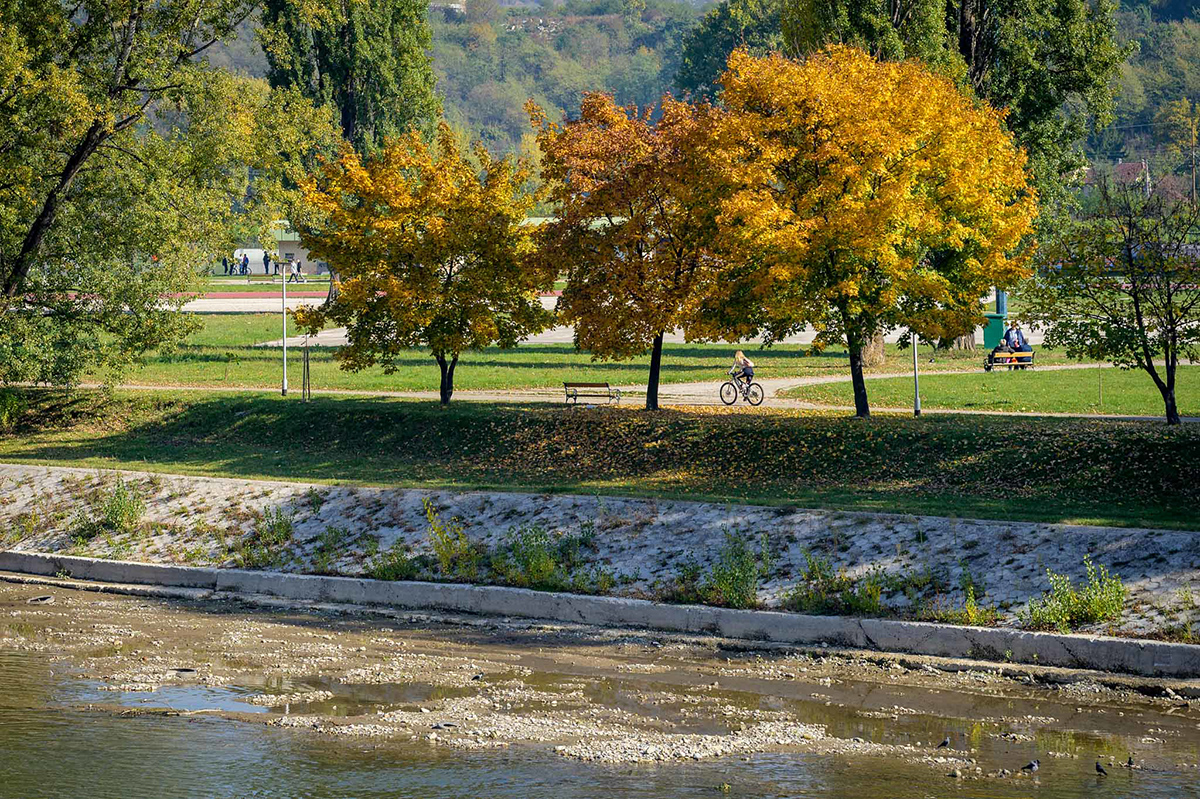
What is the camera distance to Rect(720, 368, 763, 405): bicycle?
29750mm

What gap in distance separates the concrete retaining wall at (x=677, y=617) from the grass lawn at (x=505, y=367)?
15096 mm

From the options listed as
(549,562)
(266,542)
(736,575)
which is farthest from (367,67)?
(736,575)

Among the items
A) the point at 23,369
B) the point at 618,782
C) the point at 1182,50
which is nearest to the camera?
the point at 618,782

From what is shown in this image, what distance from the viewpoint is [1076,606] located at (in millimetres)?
14047

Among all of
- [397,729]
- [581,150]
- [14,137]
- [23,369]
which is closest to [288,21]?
[14,137]

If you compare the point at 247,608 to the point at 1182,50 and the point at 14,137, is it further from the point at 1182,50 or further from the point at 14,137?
the point at 1182,50

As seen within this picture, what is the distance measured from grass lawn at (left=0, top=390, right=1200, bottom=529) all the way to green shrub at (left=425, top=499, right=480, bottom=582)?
1928mm

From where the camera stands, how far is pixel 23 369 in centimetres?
2778

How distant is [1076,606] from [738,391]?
16521 millimetres

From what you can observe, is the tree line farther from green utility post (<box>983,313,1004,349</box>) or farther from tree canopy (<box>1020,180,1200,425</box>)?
green utility post (<box>983,313,1004,349</box>)

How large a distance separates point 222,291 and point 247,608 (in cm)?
6991

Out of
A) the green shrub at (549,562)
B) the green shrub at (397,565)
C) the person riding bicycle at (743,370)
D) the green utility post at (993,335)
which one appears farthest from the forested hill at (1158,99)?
the green shrub at (397,565)

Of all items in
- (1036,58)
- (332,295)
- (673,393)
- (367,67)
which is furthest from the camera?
(367,67)

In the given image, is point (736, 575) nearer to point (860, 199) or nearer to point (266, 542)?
point (266, 542)
